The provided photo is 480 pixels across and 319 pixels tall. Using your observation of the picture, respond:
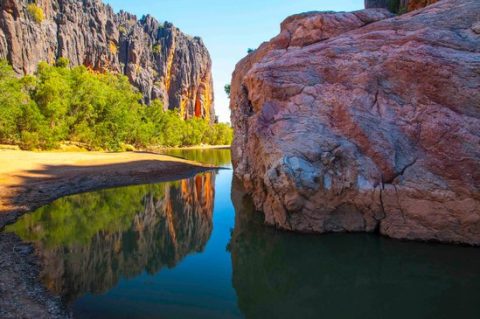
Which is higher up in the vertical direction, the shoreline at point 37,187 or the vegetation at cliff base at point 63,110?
the vegetation at cliff base at point 63,110

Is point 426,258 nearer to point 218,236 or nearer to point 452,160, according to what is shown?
point 452,160

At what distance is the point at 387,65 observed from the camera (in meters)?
17.4

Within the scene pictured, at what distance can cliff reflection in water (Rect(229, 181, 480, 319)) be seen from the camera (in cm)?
981

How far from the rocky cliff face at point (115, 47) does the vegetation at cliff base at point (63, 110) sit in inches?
426

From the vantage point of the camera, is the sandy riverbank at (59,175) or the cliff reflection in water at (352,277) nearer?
the cliff reflection in water at (352,277)

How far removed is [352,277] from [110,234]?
1174 centimetres

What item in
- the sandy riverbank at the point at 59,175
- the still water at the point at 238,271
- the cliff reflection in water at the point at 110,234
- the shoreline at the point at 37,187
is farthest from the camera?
the sandy riverbank at the point at 59,175

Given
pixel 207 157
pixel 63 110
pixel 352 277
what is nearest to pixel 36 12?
pixel 63 110

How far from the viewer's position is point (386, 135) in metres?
16.1

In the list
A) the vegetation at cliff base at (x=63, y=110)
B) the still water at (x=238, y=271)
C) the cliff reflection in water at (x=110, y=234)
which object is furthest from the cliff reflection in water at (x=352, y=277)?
the vegetation at cliff base at (x=63, y=110)

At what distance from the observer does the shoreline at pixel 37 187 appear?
9422 millimetres

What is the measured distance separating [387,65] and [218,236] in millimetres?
12091

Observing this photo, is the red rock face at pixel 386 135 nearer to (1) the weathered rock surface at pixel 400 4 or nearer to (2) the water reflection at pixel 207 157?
(1) the weathered rock surface at pixel 400 4

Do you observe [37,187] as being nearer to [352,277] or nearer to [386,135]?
[352,277]
